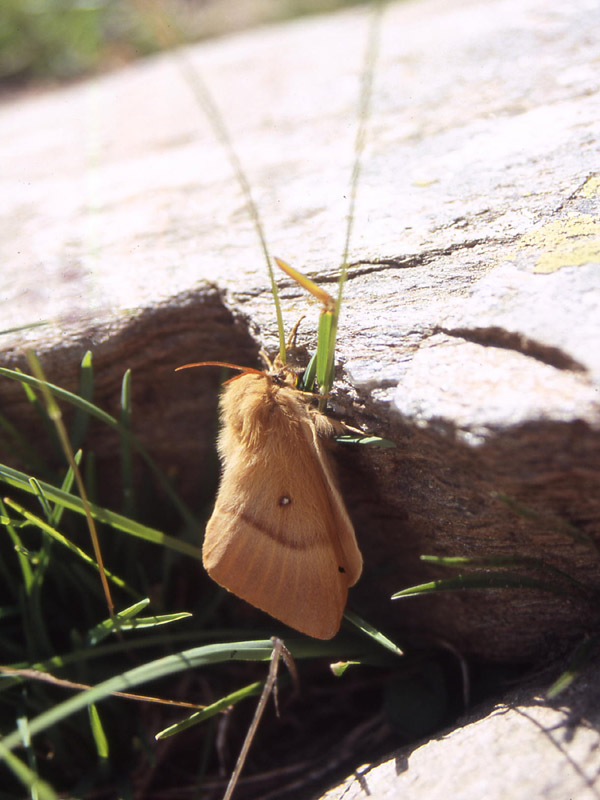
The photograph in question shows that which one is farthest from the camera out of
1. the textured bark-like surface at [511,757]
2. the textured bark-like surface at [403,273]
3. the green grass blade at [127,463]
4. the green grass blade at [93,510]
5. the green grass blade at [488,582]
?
the green grass blade at [127,463]

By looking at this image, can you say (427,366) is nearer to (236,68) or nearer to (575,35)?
(575,35)

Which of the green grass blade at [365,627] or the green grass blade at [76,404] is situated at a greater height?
the green grass blade at [76,404]

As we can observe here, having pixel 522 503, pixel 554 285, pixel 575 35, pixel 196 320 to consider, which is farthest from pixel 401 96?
pixel 522 503

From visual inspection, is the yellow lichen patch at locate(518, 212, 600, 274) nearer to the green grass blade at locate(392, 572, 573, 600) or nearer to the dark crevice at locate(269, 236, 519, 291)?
the dark crevice at locate(269, 236, 519, 291)

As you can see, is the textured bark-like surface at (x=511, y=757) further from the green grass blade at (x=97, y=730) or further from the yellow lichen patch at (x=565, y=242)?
the yellow lichen patch at (x=565, y=242)

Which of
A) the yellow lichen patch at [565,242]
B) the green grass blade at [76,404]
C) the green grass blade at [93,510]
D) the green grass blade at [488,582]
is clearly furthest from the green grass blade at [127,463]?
the yellow lichen patch at [565,242]

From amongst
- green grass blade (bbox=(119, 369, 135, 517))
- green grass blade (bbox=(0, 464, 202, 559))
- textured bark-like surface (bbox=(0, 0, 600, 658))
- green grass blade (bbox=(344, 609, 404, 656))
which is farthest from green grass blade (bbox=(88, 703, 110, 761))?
textured bark-like surface (bbox=(0, 0, 600, 658))
